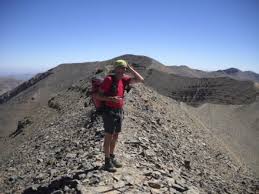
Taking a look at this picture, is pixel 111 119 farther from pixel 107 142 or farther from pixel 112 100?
pixel 107 142

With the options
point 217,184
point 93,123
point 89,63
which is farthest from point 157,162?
point 89,63

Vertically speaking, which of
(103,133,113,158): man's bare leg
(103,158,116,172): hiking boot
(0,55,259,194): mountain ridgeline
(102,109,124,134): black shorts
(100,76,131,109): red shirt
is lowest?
(0,55,259,194): mountain ridgeline

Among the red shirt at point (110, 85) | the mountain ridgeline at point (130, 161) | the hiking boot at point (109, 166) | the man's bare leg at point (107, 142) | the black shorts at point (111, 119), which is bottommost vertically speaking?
the mountain ridgeline at point (130, 161)

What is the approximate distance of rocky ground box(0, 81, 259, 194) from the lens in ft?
27.1

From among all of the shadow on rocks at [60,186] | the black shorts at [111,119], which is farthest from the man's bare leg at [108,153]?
the shadow on rocks at [60,186]

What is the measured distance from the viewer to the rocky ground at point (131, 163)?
825cm

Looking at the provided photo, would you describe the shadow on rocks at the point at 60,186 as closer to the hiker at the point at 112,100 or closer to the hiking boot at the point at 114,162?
the hiking boot at the point at 114,162

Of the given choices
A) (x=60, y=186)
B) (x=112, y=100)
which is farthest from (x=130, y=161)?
(x=112, y=100)

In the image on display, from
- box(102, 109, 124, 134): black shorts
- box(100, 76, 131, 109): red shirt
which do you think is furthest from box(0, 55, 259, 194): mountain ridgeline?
box(100, 76, 131, 109): red shirt

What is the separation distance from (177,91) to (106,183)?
5069cm

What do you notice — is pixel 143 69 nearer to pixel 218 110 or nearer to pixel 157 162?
pixel 218 110

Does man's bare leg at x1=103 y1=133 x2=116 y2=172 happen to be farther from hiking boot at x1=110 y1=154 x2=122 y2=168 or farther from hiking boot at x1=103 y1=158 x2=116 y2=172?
hiking boot at x1=110 y1=154 x2=122 y2=168

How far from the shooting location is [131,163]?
956 cm

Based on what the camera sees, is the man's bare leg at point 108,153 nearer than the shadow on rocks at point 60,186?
No
